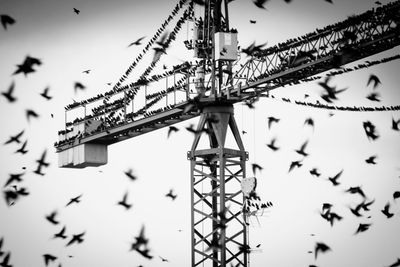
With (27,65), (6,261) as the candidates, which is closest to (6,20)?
(27,65)

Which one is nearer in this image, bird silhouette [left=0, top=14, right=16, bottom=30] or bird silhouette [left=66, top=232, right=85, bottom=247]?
bird silhouette [left=0, top=14, right=16, bottom=30]

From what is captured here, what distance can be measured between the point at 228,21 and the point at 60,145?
43.3ft

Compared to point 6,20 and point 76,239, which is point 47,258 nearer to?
point 76,239

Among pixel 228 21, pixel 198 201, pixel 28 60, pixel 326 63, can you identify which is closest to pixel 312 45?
pixel 326 63

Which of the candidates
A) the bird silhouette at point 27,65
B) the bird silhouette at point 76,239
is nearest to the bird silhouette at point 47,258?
the bird silhouette at point 76,239

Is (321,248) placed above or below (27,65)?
below

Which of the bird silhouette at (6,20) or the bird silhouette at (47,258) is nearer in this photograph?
the bird silhouette at (6,20)

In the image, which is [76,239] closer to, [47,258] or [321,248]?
[47,258]

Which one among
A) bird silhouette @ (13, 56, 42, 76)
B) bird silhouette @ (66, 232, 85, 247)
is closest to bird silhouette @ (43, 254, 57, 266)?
bird silhouette @ (66, 232, 85, 247)

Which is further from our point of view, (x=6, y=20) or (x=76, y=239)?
(x=76, y=239)

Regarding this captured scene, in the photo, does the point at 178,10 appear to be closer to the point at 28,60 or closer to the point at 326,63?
the point at 326,63

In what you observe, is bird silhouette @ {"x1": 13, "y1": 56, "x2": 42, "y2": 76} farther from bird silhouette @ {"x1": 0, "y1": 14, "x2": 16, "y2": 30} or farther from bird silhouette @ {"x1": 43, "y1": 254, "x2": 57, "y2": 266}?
bird silhouette @ {"x1": 43, "y1": 254, "x2": 57, "y2": 266}

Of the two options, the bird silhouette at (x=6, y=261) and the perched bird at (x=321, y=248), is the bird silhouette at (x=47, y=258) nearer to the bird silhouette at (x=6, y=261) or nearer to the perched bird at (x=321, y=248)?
the bird silhouette at (x=6, y=261)

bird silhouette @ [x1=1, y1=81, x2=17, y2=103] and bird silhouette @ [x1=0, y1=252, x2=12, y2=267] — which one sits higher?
bird silhouette @ [x1=1, y1=81, x2=17, y2=103]
